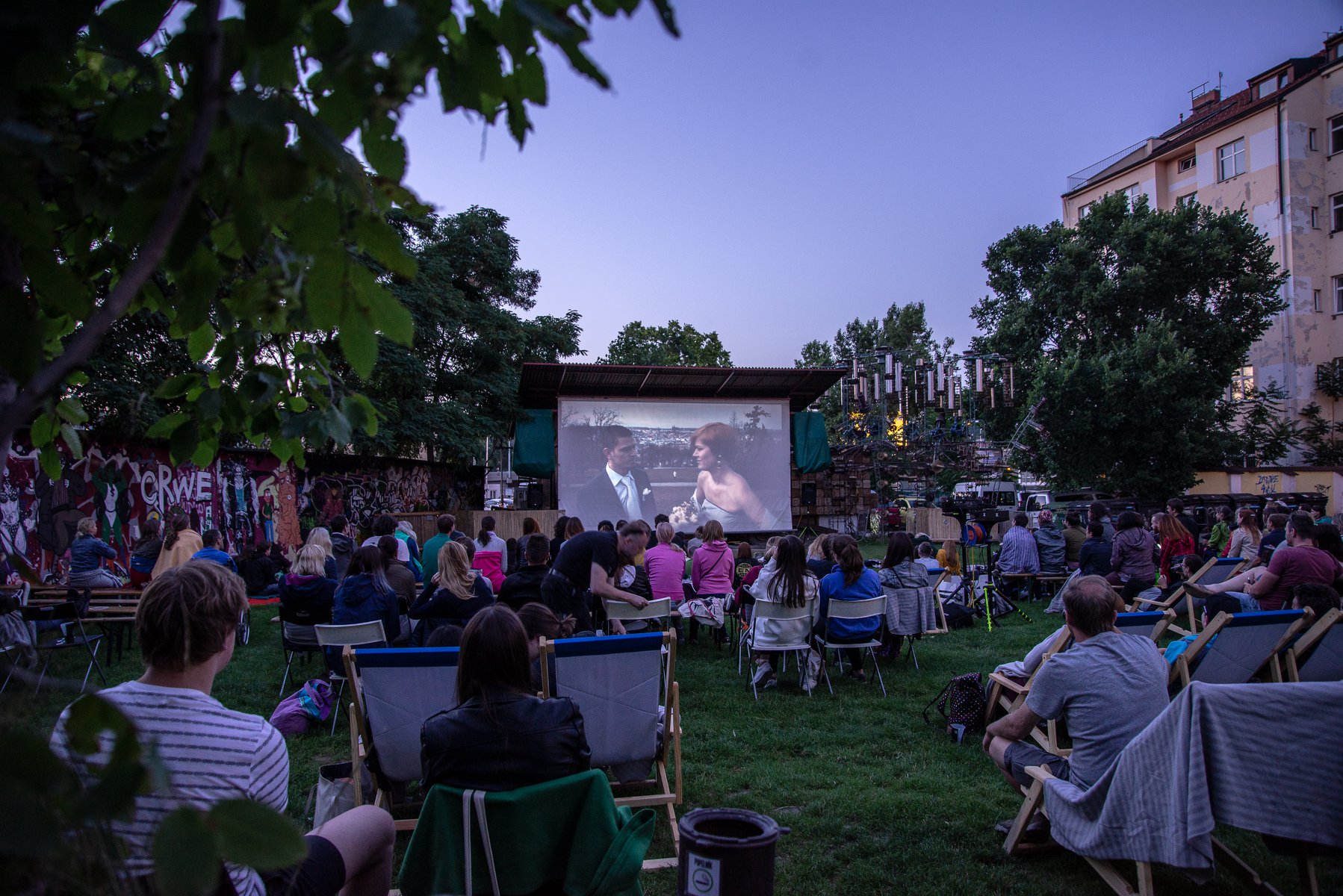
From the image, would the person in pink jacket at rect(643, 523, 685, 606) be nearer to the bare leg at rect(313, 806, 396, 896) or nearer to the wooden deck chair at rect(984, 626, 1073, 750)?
the wooden deck chair at rect(984, 626, 1073, 750)

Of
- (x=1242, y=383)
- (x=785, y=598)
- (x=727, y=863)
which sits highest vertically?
(x=1242, y=383)

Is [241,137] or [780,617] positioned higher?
[241,137]

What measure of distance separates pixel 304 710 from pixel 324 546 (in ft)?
7.36

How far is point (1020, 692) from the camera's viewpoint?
416cm

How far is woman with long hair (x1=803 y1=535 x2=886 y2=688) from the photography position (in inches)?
271

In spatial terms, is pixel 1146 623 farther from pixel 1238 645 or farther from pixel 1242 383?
pixel 1242 383

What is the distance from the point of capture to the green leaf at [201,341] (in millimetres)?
1546

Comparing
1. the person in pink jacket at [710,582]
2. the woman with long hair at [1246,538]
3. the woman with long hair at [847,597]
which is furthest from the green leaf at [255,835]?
the woman with long hair at [1246,538]

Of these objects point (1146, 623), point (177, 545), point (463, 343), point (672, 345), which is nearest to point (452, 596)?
point (177, 545)

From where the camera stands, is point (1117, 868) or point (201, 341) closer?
point (201, 341)

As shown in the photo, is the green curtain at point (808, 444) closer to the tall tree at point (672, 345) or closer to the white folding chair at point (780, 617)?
the white folding chair at point (780, 617)

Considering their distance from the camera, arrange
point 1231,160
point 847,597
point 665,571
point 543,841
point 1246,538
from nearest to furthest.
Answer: point 543,841
point 847,597
point 665,571
point 1246,538
point 1231,160

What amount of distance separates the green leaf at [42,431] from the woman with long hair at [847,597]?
5.82 m

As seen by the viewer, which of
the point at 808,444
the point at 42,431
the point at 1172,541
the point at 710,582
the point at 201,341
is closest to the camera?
the point at 201,341
